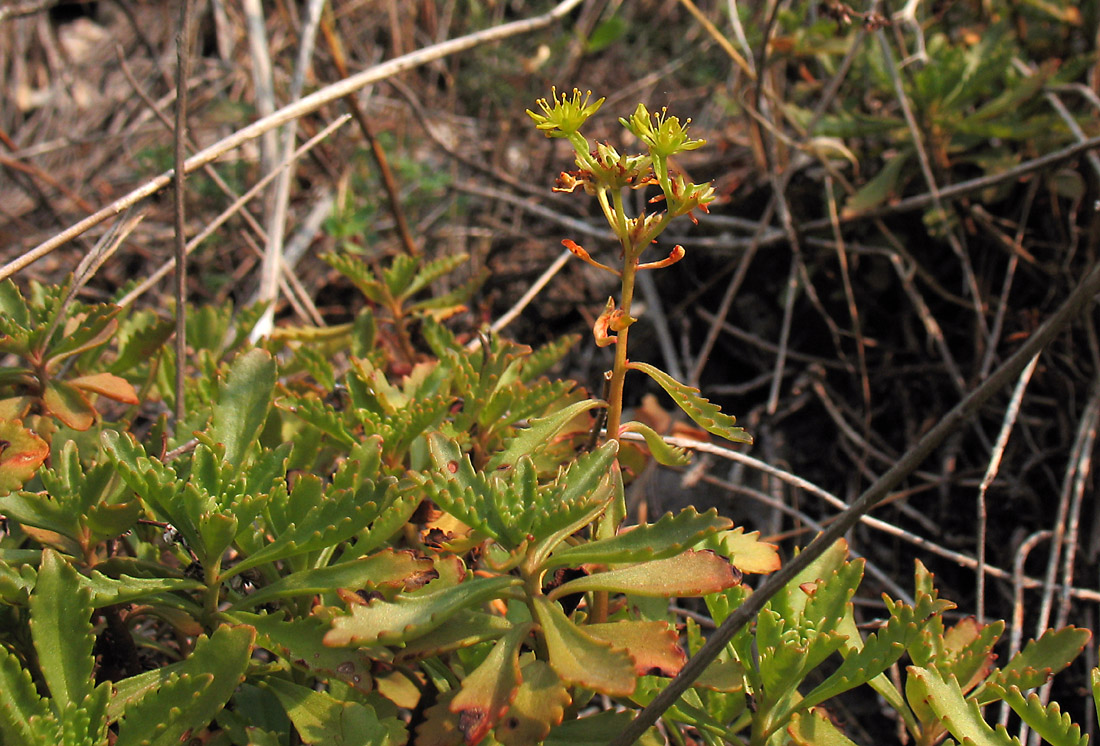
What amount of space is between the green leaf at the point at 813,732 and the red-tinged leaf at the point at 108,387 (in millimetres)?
1193

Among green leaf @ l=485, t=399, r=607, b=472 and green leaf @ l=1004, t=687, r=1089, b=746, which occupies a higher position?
green leaf @ l=485, t=399, r=607, b=472

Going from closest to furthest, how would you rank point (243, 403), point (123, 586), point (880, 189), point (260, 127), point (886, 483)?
point (886, 483) < point (123, 586) < point (243, 403) < point (260, 127) < point (880, 189)

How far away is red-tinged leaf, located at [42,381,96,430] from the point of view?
1.41m

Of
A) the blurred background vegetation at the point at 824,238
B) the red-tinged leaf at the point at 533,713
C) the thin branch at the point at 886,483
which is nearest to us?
the thin branch at the point at 886,483

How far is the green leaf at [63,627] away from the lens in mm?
1077

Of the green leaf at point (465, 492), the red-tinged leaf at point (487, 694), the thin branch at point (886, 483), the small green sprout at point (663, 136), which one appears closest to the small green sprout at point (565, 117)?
the small green sprout at point (663, 136)

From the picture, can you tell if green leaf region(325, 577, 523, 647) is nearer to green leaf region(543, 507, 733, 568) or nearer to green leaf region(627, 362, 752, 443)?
green leaf region(543, 507, 733, 568)

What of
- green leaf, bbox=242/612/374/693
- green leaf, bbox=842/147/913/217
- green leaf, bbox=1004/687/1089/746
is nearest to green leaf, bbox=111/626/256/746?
green leaf, bbox=242/612/374/693

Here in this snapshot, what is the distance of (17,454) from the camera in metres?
1.28

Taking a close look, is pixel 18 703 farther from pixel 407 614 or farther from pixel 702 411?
pixel 702 411

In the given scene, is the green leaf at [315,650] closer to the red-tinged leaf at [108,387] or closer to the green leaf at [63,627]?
the green leaf at [63,627]

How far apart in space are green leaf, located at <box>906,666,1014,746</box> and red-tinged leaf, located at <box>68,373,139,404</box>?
1323 mm

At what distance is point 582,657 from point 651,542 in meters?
0.17

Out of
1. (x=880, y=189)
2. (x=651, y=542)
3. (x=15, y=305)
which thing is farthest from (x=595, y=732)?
(x=880, y=189)
